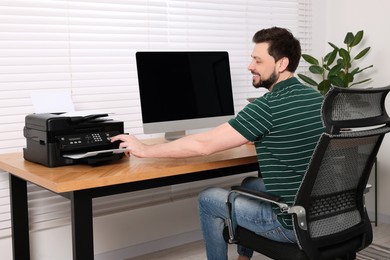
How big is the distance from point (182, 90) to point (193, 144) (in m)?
0.72

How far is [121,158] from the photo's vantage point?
2.52 m

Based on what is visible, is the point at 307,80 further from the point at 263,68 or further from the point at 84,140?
the point at 84,140

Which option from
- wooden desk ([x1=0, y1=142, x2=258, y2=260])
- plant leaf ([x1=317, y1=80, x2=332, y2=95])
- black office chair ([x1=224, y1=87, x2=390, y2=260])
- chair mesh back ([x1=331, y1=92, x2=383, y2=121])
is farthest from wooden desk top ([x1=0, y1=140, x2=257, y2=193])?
plant leaf ([x1=317, y1=80, x2=332, y2=95])

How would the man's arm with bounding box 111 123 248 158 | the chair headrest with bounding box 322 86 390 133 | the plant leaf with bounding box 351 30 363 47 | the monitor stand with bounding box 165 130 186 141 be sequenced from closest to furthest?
the chair headrest with bounding box 322 86 390 133 < the man's arm with bounding box 111 123 248 158 < the monitor stand with bounding box 165 130 186 141 < the plant leaf with bounding box 351 30 363 47

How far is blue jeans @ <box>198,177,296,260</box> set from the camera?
2090 millimetres

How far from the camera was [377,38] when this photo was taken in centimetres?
384

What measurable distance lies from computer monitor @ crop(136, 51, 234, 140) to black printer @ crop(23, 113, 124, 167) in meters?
0.36

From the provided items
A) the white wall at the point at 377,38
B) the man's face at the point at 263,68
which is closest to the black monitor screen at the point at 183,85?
the man's face at the point at 263,68

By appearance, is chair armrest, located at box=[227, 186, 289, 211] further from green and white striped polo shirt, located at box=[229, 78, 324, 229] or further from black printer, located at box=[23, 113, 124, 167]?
black printer, located at box=[23, 113, 124, 167]

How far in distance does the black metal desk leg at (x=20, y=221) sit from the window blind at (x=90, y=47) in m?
Result: 0.13

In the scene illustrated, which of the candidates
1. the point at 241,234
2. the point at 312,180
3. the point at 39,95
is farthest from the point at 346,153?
the point at 39,95

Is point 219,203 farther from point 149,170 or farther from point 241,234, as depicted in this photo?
point 149,170

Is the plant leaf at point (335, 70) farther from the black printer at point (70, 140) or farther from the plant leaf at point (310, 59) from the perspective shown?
the black printer at point (70, 140)

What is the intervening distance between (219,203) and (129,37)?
1360 millimetres
